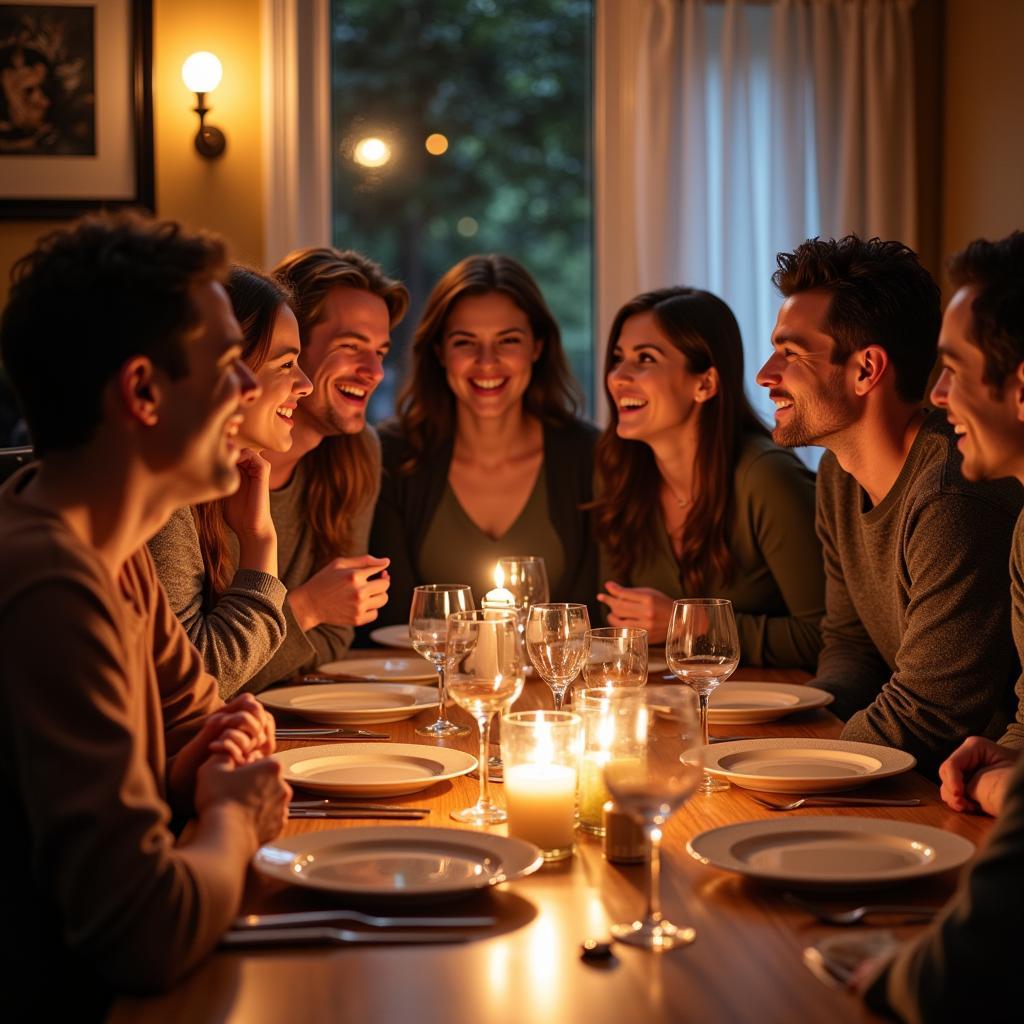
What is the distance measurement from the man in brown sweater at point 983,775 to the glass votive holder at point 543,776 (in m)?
0.44

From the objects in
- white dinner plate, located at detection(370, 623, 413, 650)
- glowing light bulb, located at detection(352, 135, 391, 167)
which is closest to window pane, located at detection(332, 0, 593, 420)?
glowing light bulb, located at detection(352, 135, 391, 167)

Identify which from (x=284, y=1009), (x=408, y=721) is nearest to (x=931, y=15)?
(x=408, y=721)

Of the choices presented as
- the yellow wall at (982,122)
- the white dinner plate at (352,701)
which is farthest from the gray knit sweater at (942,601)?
the yellow wall at (982,122)

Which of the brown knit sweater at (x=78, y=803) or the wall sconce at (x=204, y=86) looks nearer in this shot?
the brown knit sweater at (x=78, y=803)

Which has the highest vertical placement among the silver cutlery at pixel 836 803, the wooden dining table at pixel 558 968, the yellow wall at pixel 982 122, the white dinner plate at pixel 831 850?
the yellow wall at pixel 982 122

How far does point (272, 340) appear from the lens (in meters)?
2.46

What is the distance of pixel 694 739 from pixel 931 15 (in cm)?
445

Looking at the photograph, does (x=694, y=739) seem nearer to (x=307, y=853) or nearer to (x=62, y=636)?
(x=307, y=853)

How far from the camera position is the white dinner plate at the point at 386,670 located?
2.51m

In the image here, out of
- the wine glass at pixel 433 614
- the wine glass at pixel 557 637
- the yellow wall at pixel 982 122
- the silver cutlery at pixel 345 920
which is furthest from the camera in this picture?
the yellow wall at pixel 982 122

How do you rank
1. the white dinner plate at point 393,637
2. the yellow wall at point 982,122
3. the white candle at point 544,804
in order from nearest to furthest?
the white candle at point 544,804 < the white dinner plate at point 393,637 < the yellow wall at point 982,122

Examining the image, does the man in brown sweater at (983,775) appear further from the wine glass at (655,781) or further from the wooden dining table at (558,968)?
the wine glass at (655,781)

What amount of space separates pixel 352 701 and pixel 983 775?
1.10 m

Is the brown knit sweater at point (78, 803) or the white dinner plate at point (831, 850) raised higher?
the brown knit sweater at point (78, 803)
